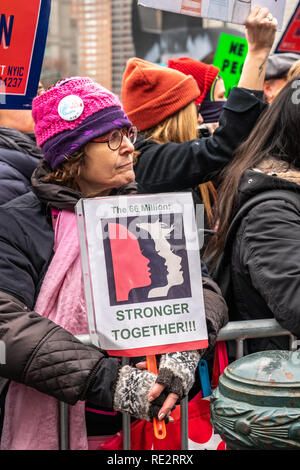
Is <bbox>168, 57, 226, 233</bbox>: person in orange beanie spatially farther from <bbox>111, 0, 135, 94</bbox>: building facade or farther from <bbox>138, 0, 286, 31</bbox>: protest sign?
<bbox>111, 0, 135, 94</bbox>: building facade

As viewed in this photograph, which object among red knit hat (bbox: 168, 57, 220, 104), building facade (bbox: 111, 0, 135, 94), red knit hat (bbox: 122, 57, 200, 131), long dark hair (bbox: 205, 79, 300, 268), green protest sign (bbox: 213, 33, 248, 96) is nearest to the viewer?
long dark hair (bbox: 205, 79, 300, 268)

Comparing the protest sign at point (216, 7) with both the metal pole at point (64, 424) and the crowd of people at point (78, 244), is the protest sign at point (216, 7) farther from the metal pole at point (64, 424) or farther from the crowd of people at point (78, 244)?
the metal pole at point (64, 424)

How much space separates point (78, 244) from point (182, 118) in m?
1.78

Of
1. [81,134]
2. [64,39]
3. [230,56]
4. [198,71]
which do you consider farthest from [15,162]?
[64,39]

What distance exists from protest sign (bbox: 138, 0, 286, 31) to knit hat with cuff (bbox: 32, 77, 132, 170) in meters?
0.56

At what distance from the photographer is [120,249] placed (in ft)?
8.30

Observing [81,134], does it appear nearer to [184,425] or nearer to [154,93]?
[184,425]

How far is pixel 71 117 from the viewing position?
2.96 m

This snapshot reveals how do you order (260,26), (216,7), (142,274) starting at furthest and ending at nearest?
(260,26), (216,7), (142,274)

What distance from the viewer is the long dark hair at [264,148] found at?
314cm

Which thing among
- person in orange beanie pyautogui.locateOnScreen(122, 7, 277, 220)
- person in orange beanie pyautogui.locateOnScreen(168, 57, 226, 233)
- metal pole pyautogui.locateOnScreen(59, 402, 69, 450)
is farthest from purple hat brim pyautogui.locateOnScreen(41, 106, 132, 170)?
person in orange beanie pyautogui.locateOnScreen(168, 57, 226, 233)

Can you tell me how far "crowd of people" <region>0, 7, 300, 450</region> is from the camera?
248 cm

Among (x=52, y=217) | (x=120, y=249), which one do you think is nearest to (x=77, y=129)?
(x=52, y=217)
